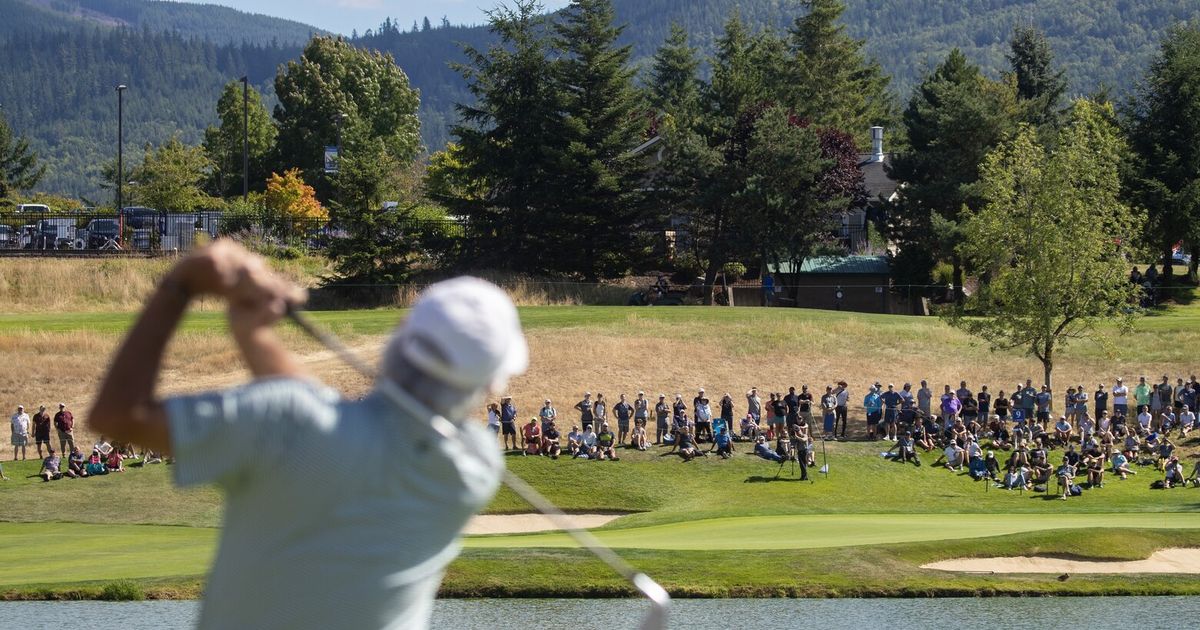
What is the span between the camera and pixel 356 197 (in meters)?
51.3

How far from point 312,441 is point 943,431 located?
30812mm

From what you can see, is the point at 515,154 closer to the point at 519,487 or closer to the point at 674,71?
the point at 674,71

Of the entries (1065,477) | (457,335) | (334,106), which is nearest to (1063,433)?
(1065,477)

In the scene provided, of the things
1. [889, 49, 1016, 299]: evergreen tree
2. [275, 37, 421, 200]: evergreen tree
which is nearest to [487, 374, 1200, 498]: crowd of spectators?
[889, 49, 1016, 299]: evergreen tree

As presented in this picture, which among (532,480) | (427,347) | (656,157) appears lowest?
(532,480)

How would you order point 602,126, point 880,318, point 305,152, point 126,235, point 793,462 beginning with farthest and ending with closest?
1. point 305,152
2. point 602,126
3. point 126,235
4. point 880,318
5. point 793,462

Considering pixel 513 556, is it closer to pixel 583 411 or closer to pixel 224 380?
pixel 583 411

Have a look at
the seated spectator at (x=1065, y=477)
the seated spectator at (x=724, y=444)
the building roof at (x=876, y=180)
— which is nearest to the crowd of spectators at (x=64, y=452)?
the seated spectator at (x=724, y=444)

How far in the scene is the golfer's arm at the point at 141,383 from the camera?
7.95 ft

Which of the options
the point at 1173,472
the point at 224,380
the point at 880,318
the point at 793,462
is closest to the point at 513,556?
the point at 793,462

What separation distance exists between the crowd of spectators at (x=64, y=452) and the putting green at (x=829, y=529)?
1006cm

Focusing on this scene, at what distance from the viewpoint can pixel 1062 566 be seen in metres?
17.7

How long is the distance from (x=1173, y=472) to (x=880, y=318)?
20474 mm

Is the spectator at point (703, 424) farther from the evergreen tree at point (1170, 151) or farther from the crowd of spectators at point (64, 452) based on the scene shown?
the evergreen tree at point (1170, 151)
